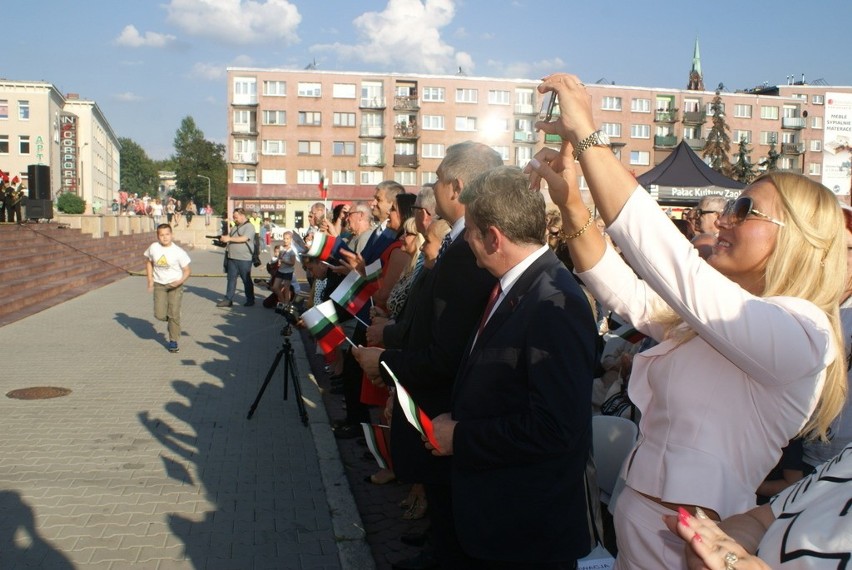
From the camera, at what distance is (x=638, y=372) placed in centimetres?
224

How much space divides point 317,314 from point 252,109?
73.8m

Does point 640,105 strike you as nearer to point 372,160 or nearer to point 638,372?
point 372,160

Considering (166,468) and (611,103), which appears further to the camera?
(611,103)

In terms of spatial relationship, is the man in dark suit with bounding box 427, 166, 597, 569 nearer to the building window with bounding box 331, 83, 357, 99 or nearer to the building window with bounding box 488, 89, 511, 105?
the building window with bounding box 331, 83, 357, 99

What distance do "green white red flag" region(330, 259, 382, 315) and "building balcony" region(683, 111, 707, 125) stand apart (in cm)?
8075

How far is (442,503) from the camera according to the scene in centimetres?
350

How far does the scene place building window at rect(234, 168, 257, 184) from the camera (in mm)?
74500

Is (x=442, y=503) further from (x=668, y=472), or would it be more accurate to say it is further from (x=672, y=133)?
(x=672, y=133)

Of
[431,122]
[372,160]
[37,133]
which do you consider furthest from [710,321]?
[37,133]

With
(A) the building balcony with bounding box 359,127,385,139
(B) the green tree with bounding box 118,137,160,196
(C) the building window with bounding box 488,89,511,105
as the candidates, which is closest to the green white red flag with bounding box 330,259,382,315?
(A) the building balcony with bounding box 359,127,385,139

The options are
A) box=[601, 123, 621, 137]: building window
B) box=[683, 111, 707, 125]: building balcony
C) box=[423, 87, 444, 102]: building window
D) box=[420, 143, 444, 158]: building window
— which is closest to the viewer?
box=[423, 87, 444, 102]: building window

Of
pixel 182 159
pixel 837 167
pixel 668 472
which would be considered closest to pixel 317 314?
pixel 668 472

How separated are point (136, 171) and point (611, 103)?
130072 millimetres

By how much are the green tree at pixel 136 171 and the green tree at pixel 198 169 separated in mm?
54645
